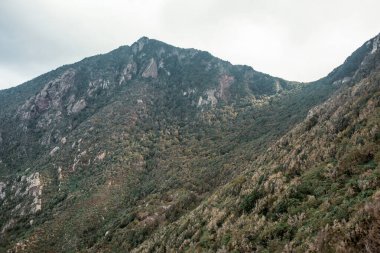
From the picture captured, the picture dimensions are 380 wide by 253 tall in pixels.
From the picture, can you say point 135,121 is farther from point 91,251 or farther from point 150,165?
point 91,251

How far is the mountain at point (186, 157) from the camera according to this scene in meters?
24.7

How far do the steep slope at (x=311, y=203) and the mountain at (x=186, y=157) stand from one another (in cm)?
13

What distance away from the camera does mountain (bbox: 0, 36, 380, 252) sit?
24.7 metres

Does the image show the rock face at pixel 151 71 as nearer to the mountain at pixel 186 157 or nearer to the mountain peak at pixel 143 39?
the mountain at pixel 186 157

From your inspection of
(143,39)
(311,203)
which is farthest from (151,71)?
(311,203)

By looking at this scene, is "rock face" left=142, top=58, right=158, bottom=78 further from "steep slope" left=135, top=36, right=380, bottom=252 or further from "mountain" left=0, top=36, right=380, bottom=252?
"steep slope" left=135, top=36, right=380, bottom=252

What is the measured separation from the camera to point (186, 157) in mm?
93500

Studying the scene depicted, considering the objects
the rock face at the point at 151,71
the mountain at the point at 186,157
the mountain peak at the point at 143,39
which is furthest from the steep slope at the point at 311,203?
the mountain peak at the point at 143,39

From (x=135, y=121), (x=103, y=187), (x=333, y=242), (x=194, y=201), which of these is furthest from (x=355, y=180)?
(x=135, y=121)

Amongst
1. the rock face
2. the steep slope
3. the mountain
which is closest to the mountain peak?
the mountain

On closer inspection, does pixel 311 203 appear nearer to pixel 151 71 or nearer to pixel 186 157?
pixel 186 157

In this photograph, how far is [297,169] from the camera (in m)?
33.6

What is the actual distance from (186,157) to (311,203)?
70.5 m

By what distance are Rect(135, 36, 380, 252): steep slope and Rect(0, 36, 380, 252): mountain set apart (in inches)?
5.1
